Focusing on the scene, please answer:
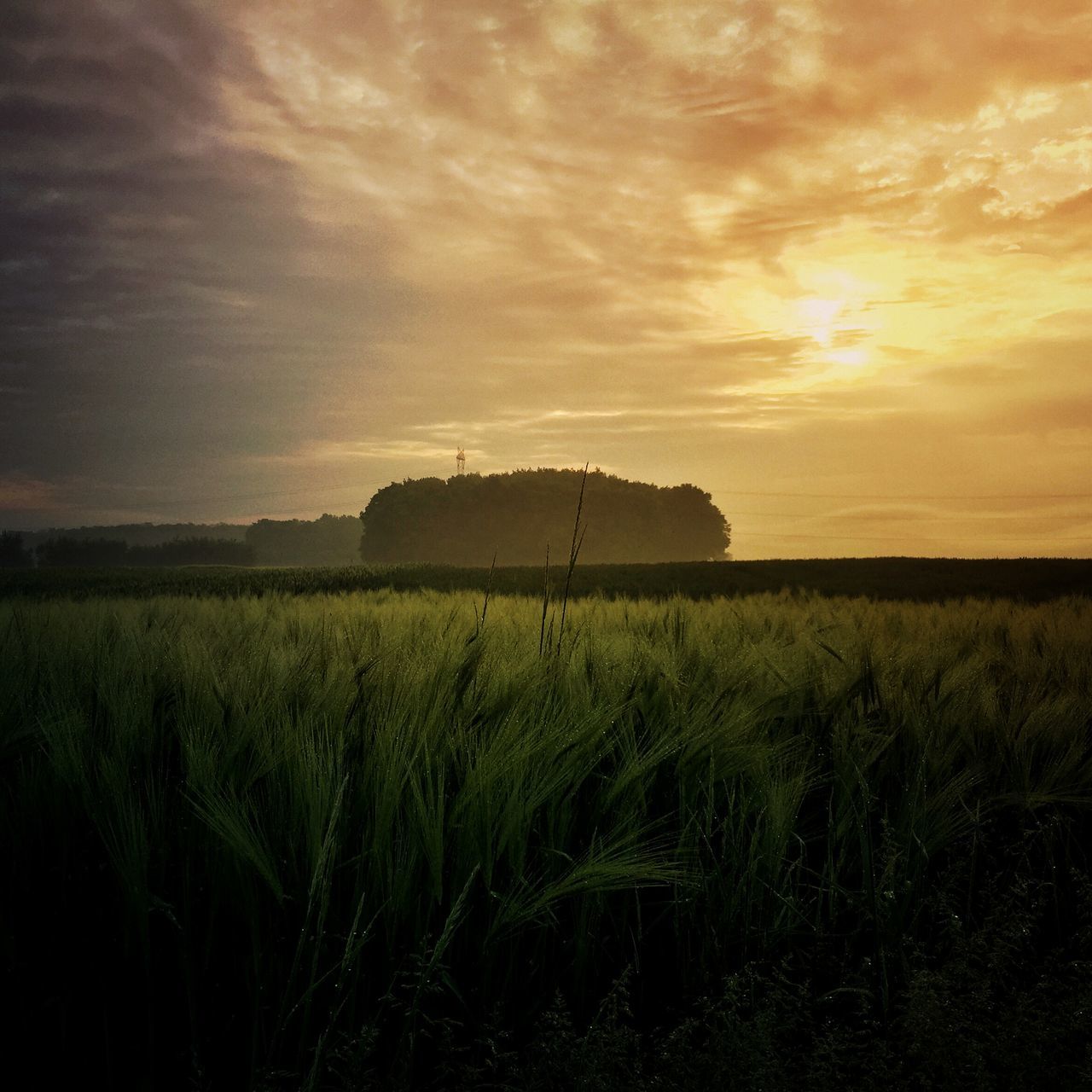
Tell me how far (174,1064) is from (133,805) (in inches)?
16.7

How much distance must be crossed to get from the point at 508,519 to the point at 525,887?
204 ft

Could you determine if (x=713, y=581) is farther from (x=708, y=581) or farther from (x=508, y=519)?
(x=508, y=519)

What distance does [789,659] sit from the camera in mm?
3074

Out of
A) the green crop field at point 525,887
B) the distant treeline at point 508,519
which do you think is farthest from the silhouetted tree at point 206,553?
the green crop field at point 525,887

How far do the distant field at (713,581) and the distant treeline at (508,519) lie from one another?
139 ft

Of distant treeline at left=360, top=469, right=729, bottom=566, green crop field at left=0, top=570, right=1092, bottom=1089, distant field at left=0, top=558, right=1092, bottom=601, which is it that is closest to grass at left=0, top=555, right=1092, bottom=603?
distant field at left=0, top=558, right=1092, bottom=601

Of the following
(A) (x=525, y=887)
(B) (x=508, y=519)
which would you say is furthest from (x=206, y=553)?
(A) (x=525, y=887)

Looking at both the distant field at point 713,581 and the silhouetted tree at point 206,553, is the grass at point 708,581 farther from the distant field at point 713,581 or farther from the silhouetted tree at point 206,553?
the silhouetted tree at point 206,553

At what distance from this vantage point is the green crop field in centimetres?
126

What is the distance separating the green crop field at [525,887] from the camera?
1.26 metres

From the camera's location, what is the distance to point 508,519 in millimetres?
63406

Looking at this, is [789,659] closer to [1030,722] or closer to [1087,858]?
[1030,722]

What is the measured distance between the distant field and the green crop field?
352 inches

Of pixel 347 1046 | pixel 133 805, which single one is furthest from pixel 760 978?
pixel 133 805
